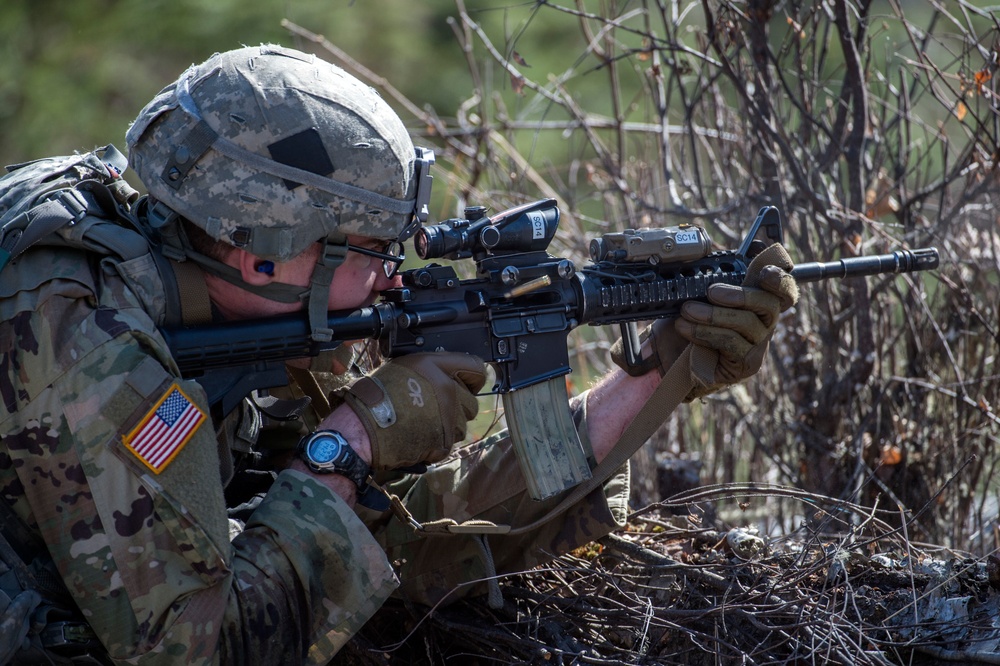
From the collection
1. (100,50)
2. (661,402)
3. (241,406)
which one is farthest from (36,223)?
(100,50)

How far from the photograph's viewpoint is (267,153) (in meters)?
2.56

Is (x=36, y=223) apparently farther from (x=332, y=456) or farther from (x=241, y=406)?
(x=332, y=456)

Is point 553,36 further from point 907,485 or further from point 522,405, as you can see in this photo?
point 522,405

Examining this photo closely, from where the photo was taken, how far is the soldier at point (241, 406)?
90.0 inches

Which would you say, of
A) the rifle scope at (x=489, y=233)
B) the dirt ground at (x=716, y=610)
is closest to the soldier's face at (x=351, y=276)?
the rifle scope at (x=489, y=233)

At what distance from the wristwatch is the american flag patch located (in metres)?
0.34

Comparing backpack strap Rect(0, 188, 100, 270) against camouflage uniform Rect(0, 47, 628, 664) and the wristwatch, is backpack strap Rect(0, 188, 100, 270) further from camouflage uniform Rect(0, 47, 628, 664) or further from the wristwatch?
the wristwatch

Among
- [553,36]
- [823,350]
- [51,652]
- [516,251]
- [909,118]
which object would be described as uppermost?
[553,36]

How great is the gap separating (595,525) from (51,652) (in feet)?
5.28

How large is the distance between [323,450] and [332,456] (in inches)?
1.2

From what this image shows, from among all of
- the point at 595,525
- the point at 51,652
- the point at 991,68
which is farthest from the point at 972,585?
the point at 51,652

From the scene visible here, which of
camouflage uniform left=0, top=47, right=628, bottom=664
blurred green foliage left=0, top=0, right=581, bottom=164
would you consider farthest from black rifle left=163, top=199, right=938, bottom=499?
blurred green foliage left=0, top=0, right=581, bottom=164

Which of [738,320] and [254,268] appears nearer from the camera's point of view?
[254,268]

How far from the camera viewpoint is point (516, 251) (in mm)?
3049
